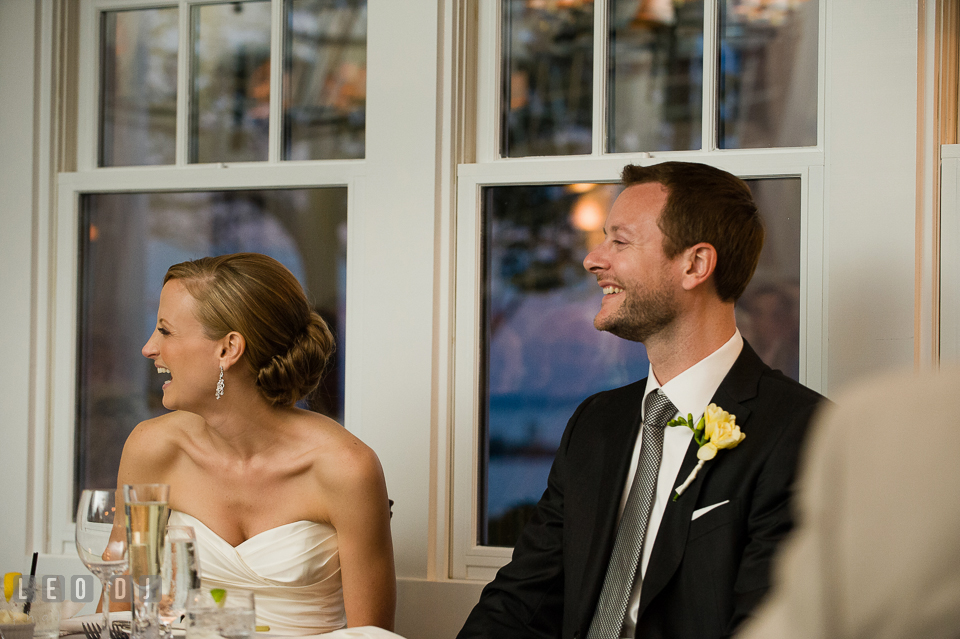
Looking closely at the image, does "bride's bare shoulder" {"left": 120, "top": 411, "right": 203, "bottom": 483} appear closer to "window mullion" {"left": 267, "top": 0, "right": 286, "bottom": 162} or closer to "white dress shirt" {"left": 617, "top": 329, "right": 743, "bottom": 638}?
"window mullion" {"left": 267, "top": 0, "right": 286, "bottom": 162}

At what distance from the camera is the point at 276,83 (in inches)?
106

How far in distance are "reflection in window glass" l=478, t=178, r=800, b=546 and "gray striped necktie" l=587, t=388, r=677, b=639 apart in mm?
594

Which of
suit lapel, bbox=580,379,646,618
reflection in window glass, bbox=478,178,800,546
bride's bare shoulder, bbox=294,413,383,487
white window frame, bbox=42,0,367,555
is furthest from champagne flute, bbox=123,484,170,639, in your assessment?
white window frame, bbox=42,0,367,555

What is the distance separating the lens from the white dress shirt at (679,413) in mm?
1772

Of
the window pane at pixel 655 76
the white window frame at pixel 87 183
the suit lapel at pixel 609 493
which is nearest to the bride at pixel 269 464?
the suit lapel at pixel 609 493

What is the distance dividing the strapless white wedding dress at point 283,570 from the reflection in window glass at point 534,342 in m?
0.60

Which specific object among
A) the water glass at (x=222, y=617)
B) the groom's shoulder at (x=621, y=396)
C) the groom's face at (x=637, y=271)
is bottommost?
the water glass at (x=222, y=617)

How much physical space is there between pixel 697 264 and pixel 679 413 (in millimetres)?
330

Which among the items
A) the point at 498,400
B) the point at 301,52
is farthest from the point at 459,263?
the point at 301,52

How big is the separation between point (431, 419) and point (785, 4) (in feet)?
4.90

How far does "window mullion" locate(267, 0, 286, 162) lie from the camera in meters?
2.68

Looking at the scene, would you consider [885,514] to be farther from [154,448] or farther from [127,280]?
[127,280]

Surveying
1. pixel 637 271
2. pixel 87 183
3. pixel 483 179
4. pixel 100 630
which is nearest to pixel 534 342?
pixel 483 179

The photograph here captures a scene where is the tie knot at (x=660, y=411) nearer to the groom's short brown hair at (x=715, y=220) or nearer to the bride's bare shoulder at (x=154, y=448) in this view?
the groom's short brown hair at (x=715, y=220)
